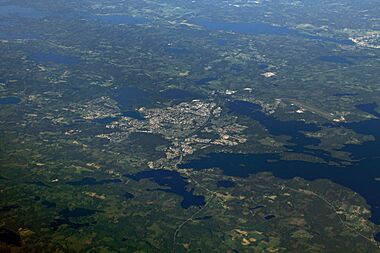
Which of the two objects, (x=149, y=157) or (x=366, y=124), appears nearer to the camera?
(x=149, y=157)

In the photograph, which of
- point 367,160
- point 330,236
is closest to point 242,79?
point 367,160

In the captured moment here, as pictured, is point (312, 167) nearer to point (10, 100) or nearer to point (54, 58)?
point (10, 100)

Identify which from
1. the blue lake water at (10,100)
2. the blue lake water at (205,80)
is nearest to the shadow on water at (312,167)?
the blue lake water at (205,80)

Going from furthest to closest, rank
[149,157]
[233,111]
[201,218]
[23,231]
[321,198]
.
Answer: [233,111]
[149,157]
[321,198]
[201,218]
[23,231]

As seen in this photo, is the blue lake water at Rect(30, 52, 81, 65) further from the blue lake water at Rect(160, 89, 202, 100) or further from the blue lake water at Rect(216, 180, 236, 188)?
the blue lake water at Rect(216, 180, 236, 188)

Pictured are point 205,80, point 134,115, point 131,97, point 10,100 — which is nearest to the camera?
point 134,115

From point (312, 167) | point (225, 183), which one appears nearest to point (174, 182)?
point (225, 183)

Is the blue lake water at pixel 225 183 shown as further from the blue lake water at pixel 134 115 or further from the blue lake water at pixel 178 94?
the blue lake water at pixel 178 94

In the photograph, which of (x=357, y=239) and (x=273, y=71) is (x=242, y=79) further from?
(x=357, y=239)
